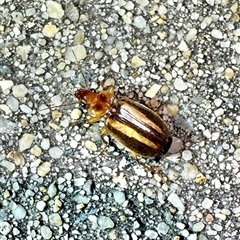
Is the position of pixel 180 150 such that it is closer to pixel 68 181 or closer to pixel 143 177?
pixel 143 177

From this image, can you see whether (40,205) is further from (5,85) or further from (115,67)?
(115,67)

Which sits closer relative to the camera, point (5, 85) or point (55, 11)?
point (5, 85)

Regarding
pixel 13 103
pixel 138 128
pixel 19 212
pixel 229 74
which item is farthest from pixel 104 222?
pixel 229 74

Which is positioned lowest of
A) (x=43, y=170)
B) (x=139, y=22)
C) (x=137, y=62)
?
(x=43, y=170)

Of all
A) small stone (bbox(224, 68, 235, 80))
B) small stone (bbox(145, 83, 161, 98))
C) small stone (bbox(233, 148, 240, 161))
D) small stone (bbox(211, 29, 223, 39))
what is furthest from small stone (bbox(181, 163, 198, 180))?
small stone (bbox(211, 29, 223, 39))

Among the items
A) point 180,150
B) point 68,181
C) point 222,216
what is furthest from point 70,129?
point 222,216
